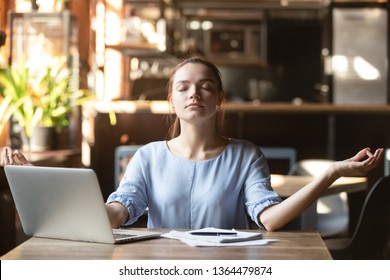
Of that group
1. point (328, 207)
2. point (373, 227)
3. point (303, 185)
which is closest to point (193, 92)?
point (373, 227)

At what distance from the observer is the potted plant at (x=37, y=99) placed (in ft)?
14.9

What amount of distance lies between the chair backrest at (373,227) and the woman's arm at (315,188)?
0.79m

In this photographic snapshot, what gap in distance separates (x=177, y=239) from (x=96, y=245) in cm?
18

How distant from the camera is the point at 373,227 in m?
2.53

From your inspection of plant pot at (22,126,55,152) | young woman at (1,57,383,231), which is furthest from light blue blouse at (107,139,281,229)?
plant pot at (22,126,55,152)

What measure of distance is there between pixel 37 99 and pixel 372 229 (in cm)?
287

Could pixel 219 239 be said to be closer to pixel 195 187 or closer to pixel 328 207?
pixel 195 187

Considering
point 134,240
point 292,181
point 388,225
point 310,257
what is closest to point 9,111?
point 292,181

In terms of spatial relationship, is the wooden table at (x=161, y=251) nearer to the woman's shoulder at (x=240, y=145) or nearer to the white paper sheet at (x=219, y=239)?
the white paper sheet at (x=219, y=239)

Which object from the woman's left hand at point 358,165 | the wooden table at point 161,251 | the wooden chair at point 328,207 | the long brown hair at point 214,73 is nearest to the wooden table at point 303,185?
the wooden chair at point 328,207

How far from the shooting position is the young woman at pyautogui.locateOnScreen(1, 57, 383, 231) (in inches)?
73.5

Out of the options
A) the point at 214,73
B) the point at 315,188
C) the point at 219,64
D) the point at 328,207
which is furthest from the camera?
the point at 219,64

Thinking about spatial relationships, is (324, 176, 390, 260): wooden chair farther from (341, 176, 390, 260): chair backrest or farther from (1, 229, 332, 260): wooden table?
(1, 229, 332, 260): wooden table
